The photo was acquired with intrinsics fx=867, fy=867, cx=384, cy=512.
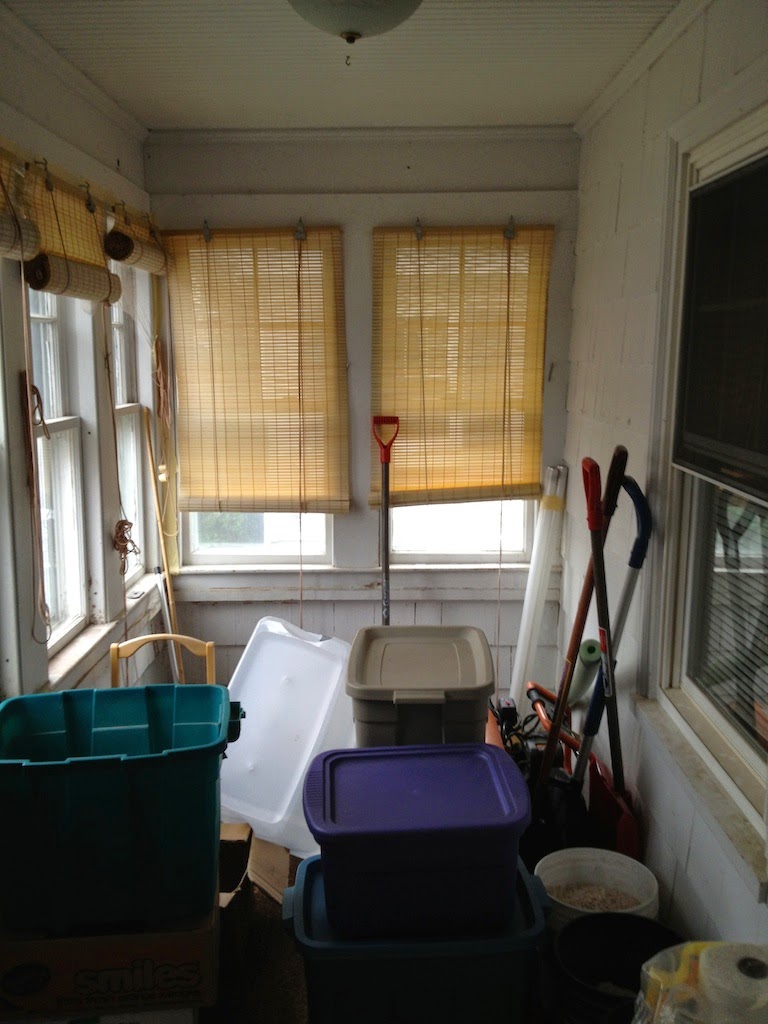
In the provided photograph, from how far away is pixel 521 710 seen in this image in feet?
12.4

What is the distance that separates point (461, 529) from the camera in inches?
160

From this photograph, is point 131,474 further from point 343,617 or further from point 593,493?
point 593,493

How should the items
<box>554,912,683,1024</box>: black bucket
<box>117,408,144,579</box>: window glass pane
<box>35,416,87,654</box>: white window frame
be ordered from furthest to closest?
<box>117,408,144,579</box>: window glass pane → <box>35,416,87,654</box>: white window frame → <box>554,912,683,1024</box>: black bucket

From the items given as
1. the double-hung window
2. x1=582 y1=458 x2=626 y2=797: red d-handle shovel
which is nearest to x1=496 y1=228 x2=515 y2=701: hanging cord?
the double-hung window

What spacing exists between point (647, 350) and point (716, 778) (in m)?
1.31

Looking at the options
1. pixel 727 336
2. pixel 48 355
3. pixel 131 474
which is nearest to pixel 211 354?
pixel 131 474

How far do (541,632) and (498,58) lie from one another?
2.40m

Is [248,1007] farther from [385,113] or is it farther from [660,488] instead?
[385,113]

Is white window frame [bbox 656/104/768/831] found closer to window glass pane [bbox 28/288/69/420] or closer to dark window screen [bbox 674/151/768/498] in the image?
dark window screen [bbox 674/151/768/498]

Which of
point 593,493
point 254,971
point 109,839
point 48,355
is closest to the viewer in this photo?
point 109,839

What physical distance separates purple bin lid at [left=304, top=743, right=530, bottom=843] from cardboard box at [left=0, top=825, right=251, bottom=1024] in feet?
1.33

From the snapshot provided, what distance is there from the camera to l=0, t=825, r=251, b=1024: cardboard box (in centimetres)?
193

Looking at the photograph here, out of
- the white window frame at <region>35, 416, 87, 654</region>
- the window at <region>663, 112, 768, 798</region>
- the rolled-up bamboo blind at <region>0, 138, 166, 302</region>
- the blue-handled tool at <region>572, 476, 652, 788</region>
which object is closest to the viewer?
the window at <region>663, 112, 768, 798</region>

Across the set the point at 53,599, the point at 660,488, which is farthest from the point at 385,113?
the point at 53,599
